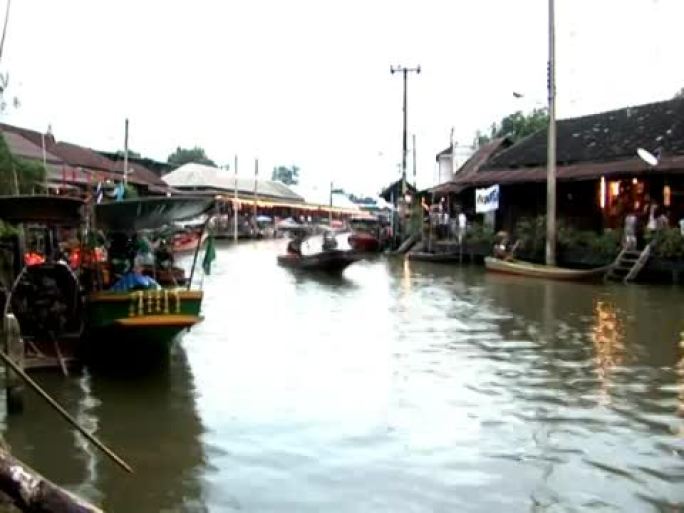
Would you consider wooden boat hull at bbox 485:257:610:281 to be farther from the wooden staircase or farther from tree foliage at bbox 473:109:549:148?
tree foliage at bbox 473:109:549:148

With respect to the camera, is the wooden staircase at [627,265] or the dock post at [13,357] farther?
the wooden staircase at [627,265]

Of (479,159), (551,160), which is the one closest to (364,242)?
(479,159)

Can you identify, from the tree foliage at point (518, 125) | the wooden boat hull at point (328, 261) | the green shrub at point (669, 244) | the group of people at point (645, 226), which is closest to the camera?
the green shrub at point (669, 244)

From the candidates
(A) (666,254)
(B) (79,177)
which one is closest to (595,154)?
(A) (666,254)

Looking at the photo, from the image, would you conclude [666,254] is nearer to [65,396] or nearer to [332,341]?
[332,341]

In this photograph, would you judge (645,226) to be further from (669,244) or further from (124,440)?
(124,440)

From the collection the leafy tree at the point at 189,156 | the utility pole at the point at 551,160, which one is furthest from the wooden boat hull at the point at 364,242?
the leafy tree at the point at 189,156

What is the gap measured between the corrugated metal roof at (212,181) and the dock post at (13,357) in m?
49.5

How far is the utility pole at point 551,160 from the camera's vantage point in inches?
1022

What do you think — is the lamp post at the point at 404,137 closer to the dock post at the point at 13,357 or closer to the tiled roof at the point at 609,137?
the tiled roof at the point at 609,137

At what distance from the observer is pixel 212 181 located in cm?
6247

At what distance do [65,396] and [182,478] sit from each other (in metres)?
3.17

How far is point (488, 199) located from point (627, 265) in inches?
345

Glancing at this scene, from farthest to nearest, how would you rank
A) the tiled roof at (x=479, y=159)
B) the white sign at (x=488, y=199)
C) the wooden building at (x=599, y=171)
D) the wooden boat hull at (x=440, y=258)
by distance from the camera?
the tiled roof at (x=479, y=159) < the wooden boat hull at (x=440, y=258) < the white sign at (x=488, y=199) < the wooden building at (x=599, y=171)
